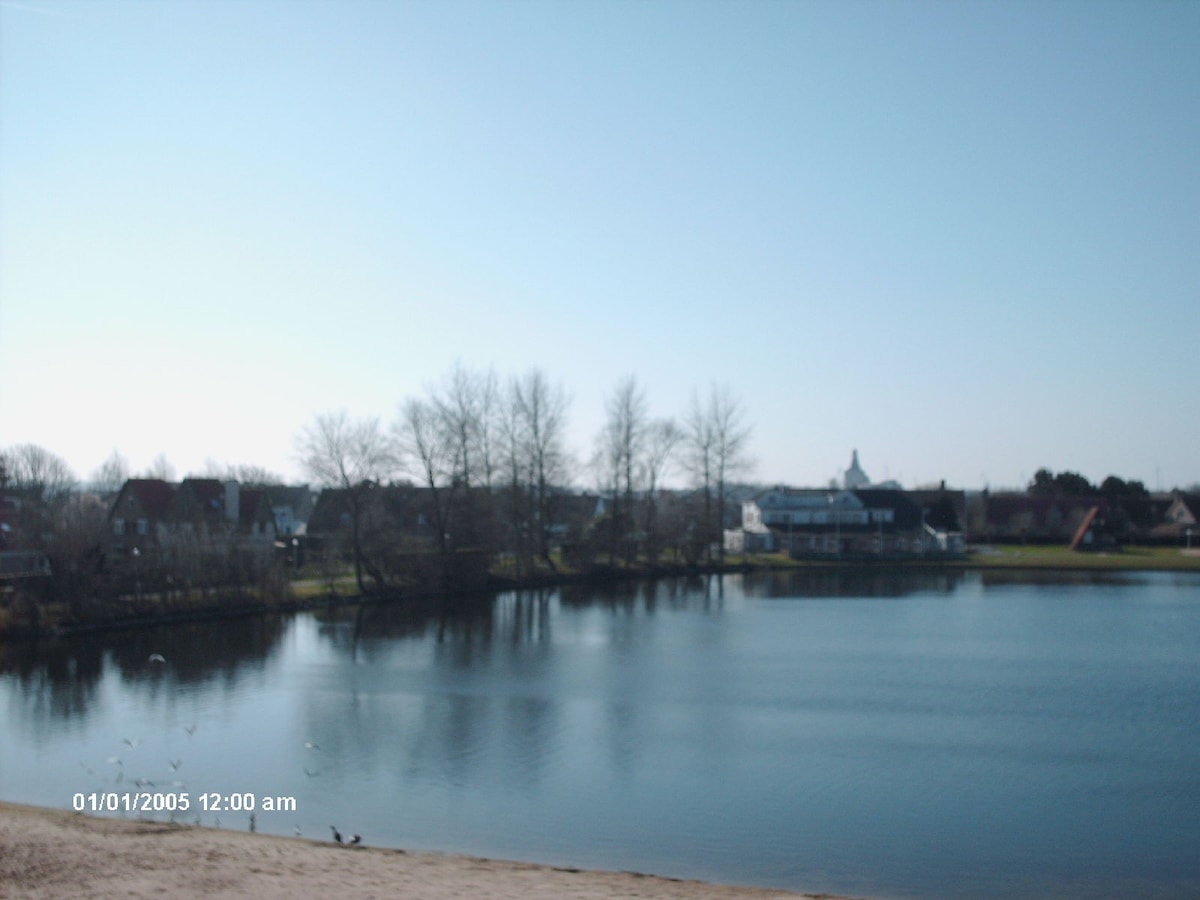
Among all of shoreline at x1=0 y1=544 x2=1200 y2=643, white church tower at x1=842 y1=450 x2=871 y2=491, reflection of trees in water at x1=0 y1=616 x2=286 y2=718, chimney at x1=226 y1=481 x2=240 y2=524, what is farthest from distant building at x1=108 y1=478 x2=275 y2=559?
white church tower at x1=842 y1=450 x2=871 y2=491

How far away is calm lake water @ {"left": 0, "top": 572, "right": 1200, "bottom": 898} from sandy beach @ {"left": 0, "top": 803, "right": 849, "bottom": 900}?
922 mm

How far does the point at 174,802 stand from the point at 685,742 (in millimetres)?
7345

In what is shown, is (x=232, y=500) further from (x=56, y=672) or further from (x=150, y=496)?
(x=56, y=672)

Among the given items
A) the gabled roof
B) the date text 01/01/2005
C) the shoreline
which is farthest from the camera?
the gabled roof

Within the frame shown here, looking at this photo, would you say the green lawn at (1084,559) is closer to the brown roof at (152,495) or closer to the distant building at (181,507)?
the distant building at (181,507)

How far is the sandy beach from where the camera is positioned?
927cm

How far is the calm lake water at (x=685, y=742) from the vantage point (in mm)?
11609

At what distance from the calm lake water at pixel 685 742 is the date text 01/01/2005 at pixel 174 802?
14 centimetres

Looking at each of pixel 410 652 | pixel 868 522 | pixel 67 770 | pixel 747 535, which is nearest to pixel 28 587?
pixel 410 652

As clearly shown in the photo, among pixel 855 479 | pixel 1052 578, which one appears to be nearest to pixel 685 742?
pixel 1052 578

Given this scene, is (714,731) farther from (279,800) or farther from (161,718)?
(161,718)

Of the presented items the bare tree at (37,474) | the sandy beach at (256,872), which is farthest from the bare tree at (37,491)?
the sandy beach at (256,872)

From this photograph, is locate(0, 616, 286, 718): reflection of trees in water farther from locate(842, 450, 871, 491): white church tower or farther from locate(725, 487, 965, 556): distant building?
locate(842, 450, 871, 491): white church tower

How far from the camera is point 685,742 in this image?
1628cm
